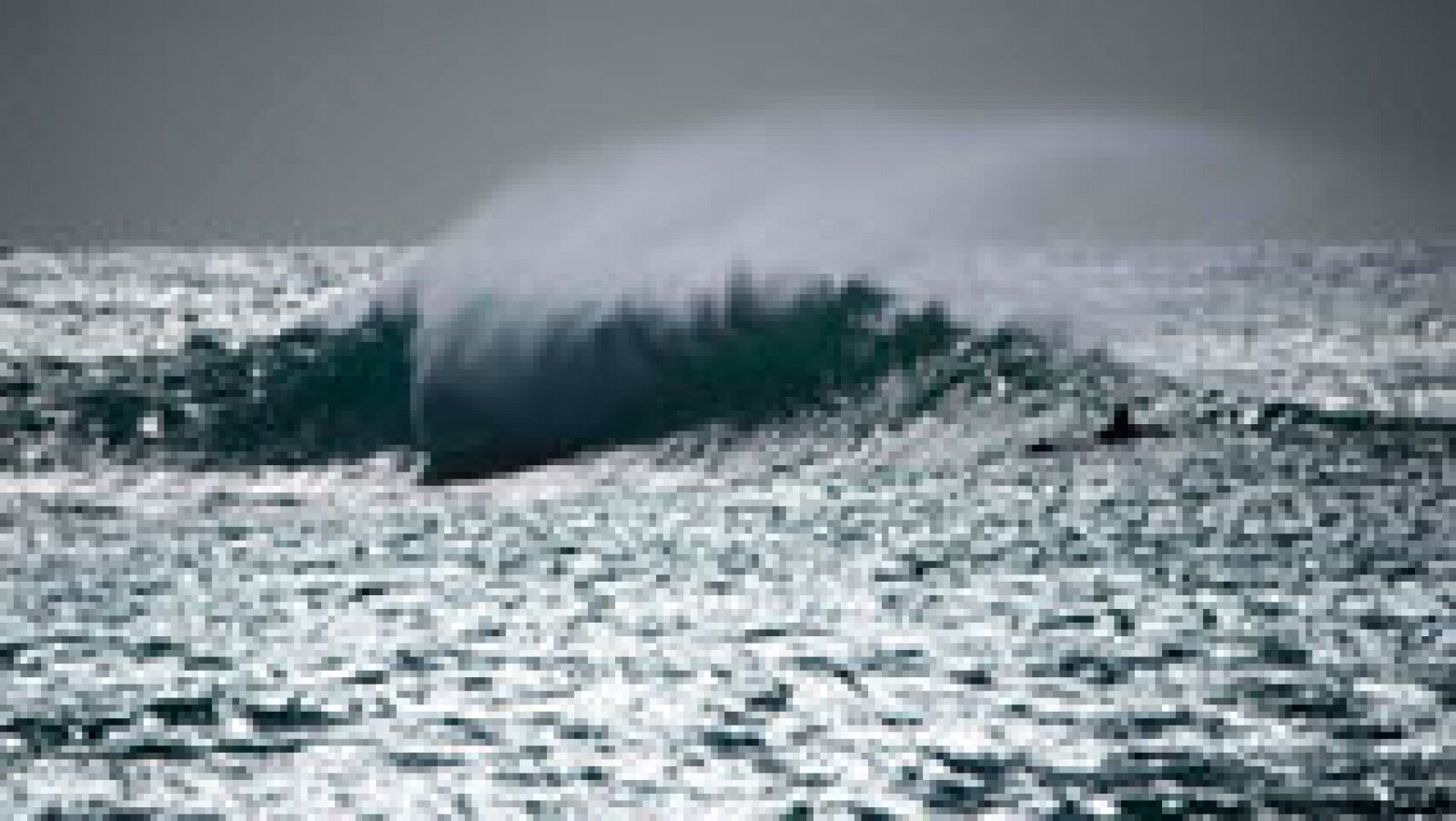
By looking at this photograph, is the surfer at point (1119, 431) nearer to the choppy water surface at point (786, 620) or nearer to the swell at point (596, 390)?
the choppy water surface at point (786, 620)

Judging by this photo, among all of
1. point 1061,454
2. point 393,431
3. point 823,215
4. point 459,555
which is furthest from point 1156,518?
point 823,215

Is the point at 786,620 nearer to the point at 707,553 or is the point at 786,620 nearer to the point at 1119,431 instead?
the point at 707,553

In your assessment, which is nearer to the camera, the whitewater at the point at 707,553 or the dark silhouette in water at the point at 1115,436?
the whitewater at the point at 707,553

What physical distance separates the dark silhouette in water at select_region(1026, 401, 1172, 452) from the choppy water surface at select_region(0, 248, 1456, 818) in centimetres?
51

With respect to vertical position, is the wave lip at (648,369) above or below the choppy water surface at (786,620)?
above

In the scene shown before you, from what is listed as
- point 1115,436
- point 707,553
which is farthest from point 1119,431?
point 707,553

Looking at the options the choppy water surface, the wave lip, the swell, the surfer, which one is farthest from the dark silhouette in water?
the wave lip

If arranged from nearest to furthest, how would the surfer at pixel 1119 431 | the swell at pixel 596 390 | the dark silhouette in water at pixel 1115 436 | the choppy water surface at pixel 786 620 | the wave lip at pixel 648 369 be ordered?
the choppy water surface at pixel 786 620
the dark silhouette in water at pixel 1115 436
the surfer at pixel 1119 431
the swell at pixel 596 390
the wave lip at pixel 648 369

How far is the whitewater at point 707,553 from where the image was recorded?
1348cm

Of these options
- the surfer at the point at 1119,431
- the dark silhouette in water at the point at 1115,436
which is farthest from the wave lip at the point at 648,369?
the surfer at the point at 1119,431

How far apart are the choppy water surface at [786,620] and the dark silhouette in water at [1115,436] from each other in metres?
0.51

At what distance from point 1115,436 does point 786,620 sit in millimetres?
14625

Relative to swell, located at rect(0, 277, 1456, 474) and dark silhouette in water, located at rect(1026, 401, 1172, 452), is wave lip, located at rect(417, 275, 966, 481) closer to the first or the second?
swell, located at rect(0, 277, 1456, 474)

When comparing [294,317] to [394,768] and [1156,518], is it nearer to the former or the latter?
[1156,518]
